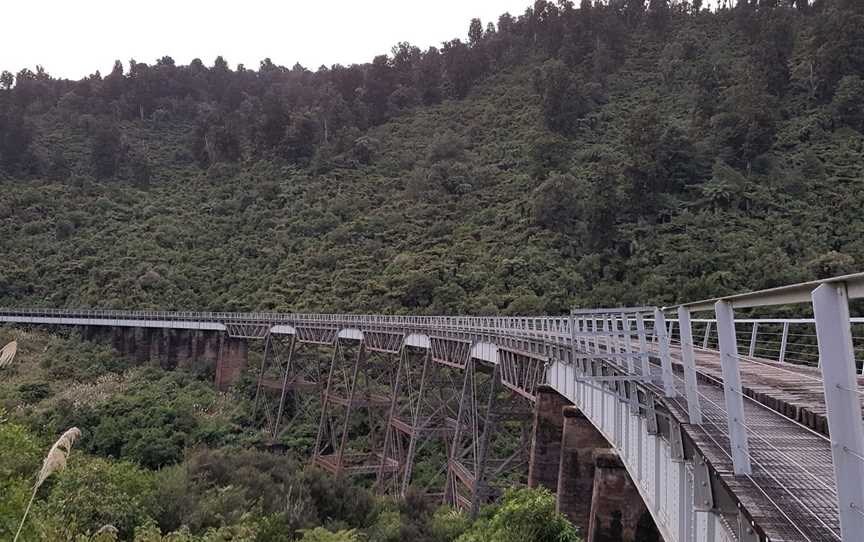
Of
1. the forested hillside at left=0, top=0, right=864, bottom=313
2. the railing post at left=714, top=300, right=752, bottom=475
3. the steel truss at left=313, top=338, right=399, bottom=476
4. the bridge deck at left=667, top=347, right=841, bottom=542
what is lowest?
the steel truss at left=313, top=338, right=399, bottom=476

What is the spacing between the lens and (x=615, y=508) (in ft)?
38.1

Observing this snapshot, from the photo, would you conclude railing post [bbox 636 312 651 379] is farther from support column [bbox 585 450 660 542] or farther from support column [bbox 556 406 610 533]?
support column [bbox 556 406 610 533]

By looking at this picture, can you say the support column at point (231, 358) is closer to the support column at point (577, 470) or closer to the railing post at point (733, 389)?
the support column at point (577, 470)

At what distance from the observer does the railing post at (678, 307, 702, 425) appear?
15.1 ft

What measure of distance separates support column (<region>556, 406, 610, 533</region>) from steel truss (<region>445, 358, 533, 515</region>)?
3.39 metres

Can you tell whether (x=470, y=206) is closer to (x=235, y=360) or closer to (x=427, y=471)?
(x=235, y=360)

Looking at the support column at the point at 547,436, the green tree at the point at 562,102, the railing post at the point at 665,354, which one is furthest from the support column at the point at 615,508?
the green tree at the point at 562,102

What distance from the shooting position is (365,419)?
30.9m

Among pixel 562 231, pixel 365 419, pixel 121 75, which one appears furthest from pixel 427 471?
pixel 121 75

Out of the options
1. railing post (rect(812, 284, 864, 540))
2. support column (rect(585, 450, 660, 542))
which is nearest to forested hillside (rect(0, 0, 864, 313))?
support column (rect(585, 450, 660, 542))

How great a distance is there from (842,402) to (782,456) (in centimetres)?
195

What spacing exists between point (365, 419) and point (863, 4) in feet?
145

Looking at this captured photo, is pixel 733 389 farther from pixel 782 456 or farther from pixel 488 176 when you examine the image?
pixel 488 176

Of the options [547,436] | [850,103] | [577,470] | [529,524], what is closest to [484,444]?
[547,436]
